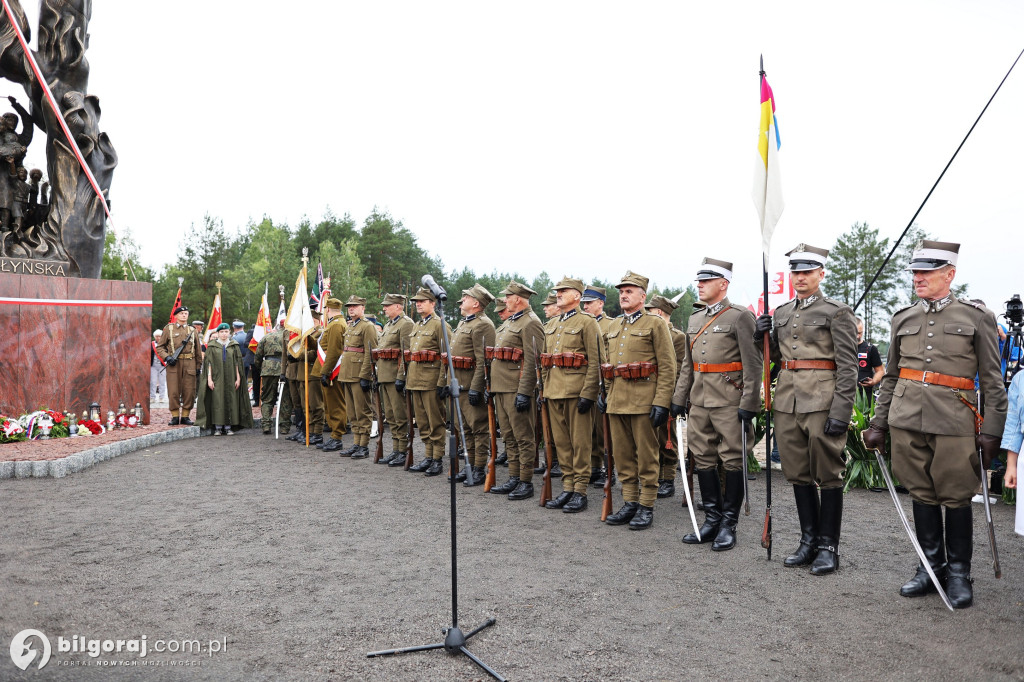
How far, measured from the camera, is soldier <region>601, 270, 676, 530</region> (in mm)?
5934

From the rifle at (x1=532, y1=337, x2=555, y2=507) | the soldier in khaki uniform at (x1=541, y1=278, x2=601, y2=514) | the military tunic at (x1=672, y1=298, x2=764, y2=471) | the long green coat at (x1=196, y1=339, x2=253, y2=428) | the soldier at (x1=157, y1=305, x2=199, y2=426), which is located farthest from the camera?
the soldier at (x1=157, y1=305, x2=199, y2=426)

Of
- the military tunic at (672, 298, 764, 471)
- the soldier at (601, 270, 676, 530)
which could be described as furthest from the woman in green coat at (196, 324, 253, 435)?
the military tunic at (672, 298, 764, 471)

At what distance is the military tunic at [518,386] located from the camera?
7.18 m

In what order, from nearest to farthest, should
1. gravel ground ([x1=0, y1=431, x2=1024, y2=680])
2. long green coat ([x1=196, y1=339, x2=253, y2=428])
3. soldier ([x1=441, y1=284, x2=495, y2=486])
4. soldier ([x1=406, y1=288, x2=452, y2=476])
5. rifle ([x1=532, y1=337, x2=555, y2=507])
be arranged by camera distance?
gravel ground ([x1=0, y1=431, x2=1024, y2=680]) → rifle ([x1=532, y1=337, x2=555, y2=507]) → soldier ([x1=441, y1=284, x2=495, y2=486]) → soldier ([x1=406, y1=288, x2=452, y2=476]) → long green coat ([x1=196, y1=339, x2=253, y2=428])

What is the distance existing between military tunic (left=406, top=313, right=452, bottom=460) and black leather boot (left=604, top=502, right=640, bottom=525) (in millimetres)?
3006

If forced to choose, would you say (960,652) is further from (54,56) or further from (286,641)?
(54,56)

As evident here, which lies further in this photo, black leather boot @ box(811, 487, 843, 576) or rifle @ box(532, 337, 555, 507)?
rifle @ box(532, 337, 555, 507)

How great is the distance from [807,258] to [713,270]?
0.85m

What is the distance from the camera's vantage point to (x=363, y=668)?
3.29m

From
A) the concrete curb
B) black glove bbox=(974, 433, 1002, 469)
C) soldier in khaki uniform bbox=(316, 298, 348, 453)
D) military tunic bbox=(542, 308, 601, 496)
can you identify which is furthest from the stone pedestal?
black glove bbox=(974, 433, 1002, 469)

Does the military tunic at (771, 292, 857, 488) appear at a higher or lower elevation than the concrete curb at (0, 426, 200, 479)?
higher

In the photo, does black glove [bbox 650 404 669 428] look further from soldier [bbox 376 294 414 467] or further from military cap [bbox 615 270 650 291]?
soldier [bbox 376 294 414 467]

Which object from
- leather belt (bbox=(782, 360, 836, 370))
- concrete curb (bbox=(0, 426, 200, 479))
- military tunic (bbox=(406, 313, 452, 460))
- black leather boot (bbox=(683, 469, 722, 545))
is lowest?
concrete curb (bbox=(0, 426, 200, 479))

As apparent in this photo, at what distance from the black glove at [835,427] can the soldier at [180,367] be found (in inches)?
456
